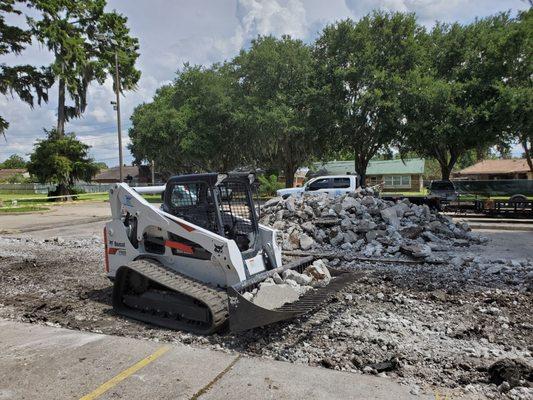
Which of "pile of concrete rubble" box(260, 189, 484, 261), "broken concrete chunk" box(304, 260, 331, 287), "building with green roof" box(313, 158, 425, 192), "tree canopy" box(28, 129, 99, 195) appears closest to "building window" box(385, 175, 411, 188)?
"building with green roof" box(313, 158, 425, 192)

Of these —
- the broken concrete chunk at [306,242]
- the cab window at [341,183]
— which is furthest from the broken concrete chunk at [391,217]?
the cab window at [341,183]

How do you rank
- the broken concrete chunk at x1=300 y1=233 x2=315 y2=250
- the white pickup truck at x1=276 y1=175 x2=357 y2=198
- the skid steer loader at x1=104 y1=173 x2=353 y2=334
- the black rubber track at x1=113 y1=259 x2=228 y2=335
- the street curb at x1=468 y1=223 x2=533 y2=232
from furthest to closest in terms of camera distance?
the white pickup truck at x1=276 y1=175 x2=357 y2=198 < the street curb at x1=468 y1=223 x2=533 y2=232 < the broken concrete chunk at x1=300 y1=233 x2=315 y2=250 < the skid steer loader at x1=104 y1=173 x2=353 y2=334 < the black rubber track at x1=113 y1=259 x2=228 y2=335

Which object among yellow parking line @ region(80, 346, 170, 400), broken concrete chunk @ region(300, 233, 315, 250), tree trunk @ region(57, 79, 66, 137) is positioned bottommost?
yellow parking line @ region(80, 346, 170, 400)

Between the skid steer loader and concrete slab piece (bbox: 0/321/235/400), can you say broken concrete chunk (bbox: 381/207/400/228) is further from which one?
concrete slab piece (bbox: 0/321/235/400)

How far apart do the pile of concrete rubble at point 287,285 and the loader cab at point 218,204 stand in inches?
30.1

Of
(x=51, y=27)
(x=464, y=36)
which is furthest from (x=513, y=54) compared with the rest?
(x=51, y=27)

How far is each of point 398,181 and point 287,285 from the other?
6258cm

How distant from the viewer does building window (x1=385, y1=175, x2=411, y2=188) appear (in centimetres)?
6510

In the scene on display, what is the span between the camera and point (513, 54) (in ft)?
92.5

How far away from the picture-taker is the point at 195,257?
609 cm

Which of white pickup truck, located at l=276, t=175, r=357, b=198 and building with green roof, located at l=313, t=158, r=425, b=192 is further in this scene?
building with green roof, located at l=313, t=158, r=425, b=192

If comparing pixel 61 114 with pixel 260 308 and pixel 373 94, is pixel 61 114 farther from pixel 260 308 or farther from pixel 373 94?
pixel 260 308

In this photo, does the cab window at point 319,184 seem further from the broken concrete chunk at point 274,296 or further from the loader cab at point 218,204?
the broken concrete chunk at point 274,296

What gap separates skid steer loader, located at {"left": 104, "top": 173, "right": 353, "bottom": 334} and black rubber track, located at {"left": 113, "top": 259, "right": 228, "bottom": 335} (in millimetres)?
11
